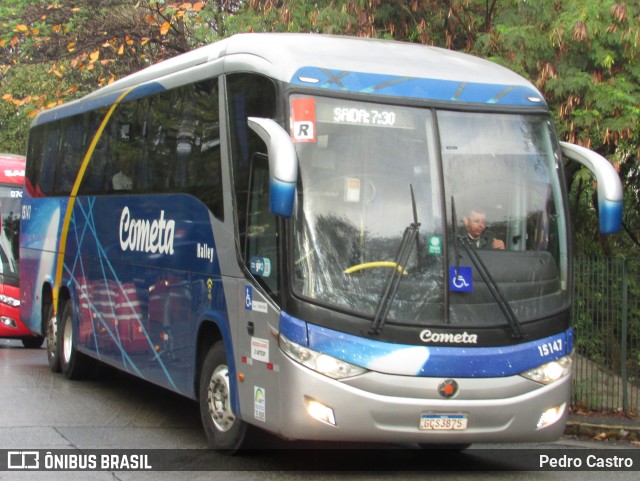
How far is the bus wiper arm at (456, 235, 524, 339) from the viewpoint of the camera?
831 centimetres

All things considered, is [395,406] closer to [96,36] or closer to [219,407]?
[219,407]

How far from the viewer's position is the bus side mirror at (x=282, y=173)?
7.64 m

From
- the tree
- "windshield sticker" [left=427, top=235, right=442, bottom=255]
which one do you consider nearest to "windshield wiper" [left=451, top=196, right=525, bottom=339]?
"windshield sticker" [left=427, top=235, right=442, bottom=255]

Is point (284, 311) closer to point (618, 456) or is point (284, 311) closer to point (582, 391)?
point (618, 456)

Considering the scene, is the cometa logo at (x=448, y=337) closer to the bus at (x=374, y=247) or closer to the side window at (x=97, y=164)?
the bus at (x=374, y=247)

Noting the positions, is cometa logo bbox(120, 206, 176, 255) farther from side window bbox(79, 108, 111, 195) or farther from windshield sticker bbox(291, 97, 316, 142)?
windshield sticker bbox(291, 97, 316, 142)

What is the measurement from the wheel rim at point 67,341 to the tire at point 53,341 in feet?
0.78

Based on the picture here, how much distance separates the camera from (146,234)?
1154 centimetres

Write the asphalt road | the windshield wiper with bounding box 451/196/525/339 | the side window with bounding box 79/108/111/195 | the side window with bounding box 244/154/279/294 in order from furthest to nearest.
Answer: the side window with bounding box 79/108/111/195 → the asphalt road → the side window with bounding box 244/154/279/294 → the windshield wiper with bounding box 451/196/525/339

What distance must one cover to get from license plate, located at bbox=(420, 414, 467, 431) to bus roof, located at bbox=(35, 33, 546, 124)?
2.44 metres

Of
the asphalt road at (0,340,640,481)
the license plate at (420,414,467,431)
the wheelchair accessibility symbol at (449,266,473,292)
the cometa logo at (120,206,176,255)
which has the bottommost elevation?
the asphalt road at (0,340,640,481)

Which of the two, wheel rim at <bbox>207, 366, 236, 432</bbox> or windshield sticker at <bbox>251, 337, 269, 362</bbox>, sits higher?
windshield sticker at <bbox>251, 337, 269, 362</bbox>

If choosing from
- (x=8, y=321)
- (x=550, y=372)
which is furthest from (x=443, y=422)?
(x=8, y=321)

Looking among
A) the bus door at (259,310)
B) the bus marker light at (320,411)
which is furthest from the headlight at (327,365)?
the bus door at (259,310)
